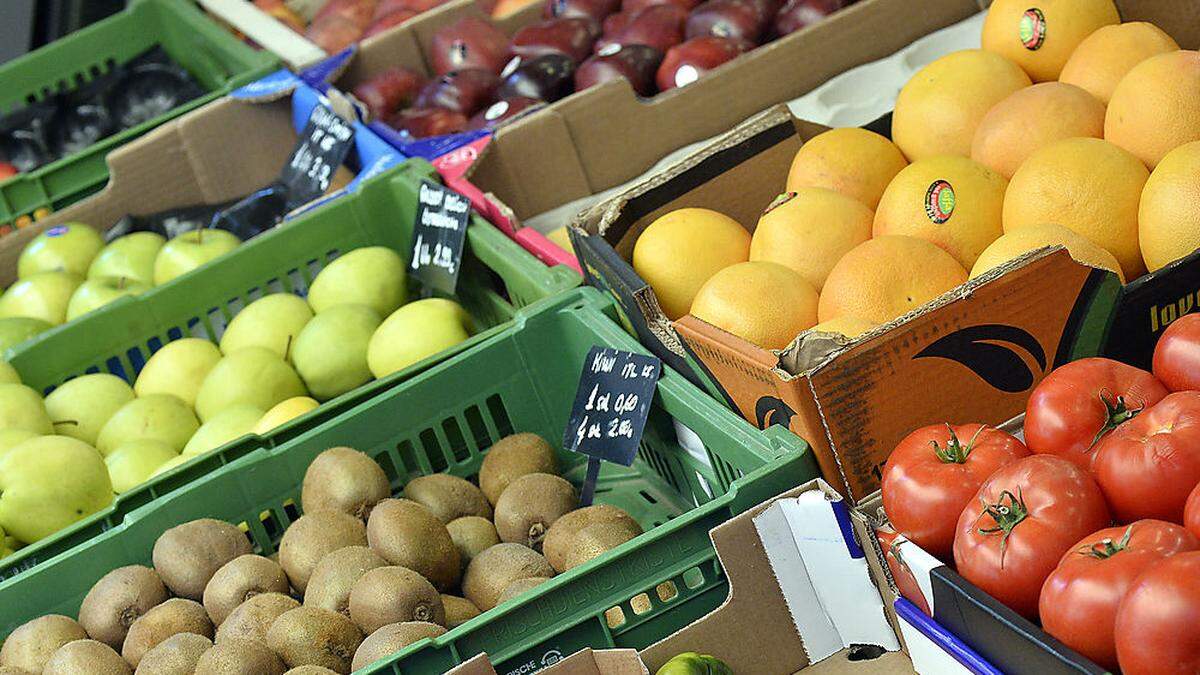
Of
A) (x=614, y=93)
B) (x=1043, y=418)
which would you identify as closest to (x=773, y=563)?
(x=1043, y=418)

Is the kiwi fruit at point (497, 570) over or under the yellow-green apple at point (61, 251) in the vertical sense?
under

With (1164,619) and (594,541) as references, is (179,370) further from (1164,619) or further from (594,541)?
(1164,619)

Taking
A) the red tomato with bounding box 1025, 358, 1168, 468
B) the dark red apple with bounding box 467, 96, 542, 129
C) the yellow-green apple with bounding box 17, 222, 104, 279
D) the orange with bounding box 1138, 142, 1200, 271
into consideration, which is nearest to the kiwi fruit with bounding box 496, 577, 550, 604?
the red tomato with bounding box 1025, 358, 1168, 468

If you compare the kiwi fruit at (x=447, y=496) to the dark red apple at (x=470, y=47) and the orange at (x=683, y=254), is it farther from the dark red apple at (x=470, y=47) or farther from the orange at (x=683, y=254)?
the dark red apple at (x=470, y=47)

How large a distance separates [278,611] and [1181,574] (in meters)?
1.26

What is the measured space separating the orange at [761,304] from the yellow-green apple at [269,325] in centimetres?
122

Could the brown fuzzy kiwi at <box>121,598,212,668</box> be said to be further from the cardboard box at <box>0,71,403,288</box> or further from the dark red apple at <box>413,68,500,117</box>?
the cardboard box at <box>0,71,403,288</box>

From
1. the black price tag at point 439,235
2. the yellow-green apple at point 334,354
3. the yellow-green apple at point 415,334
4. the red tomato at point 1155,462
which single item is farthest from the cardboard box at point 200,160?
the red tomato at point 1155,462

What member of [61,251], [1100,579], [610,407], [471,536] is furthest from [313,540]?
[61,251]

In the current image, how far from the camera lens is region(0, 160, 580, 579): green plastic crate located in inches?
115

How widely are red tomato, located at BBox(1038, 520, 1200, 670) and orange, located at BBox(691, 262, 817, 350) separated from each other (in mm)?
739

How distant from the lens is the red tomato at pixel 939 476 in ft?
5.23

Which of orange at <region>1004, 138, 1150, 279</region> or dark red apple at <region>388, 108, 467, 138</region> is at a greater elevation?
dark red apple at <region>388, 108, 467, 138</region>

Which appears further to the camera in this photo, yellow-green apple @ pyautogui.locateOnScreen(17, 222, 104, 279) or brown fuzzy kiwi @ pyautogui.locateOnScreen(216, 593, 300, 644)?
yellow-green apple @ pyautogui.locateOnScreen(17, 222, 104, 279)
